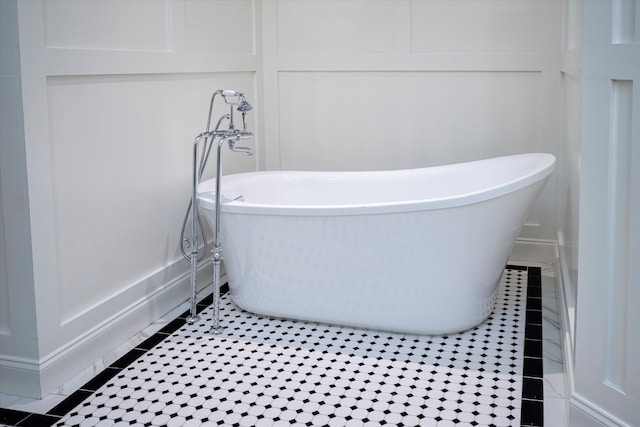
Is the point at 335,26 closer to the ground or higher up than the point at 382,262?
higher up

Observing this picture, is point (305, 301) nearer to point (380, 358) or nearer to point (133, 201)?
point (380, 358)

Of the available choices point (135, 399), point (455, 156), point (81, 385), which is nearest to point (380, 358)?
point (135, 399)

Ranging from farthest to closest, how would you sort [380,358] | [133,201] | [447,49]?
[447,49]
[133,201]
[380,358]

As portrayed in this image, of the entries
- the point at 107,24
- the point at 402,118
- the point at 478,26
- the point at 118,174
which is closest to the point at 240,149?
the point at 118,174

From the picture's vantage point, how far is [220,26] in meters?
3.76

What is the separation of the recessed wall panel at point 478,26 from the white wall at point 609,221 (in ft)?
6.31

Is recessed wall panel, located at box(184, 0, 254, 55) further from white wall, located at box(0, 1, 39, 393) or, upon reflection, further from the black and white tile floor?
the black and white tile floor

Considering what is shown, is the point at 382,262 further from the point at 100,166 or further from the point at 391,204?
the point at 100,166

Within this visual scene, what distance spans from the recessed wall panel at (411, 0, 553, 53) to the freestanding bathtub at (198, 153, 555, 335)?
867 mm

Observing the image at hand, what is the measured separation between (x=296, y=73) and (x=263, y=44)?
10.2 inches

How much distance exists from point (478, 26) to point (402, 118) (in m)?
0.64

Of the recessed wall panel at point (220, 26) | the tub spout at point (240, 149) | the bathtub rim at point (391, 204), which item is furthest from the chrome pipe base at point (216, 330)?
the recessed wall panel at point (220, 26)

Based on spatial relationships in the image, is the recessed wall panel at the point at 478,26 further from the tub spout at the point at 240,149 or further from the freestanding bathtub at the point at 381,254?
the tub spout at the point at 240,149

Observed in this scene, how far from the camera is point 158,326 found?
10.4ft
